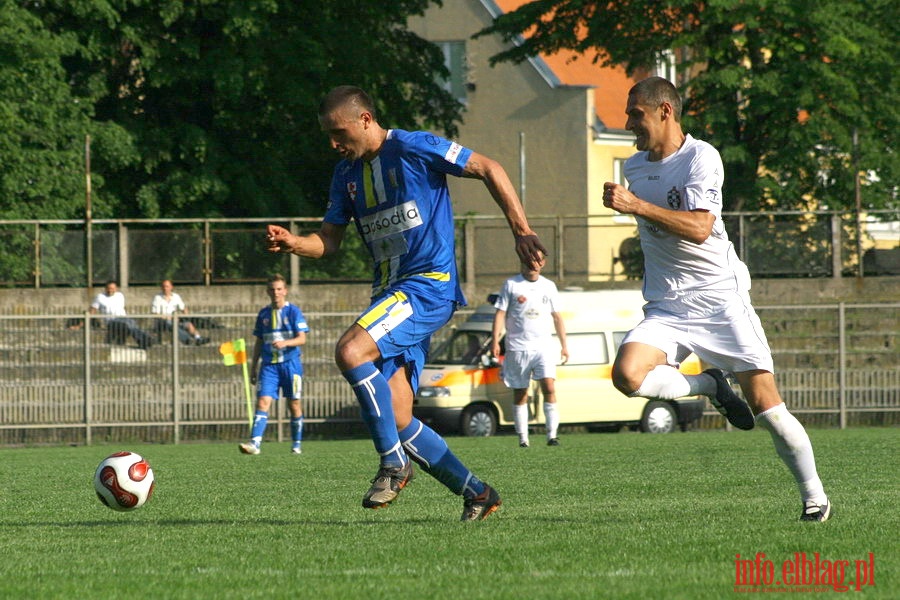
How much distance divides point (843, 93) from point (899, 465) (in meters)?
20.7

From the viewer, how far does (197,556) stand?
6152 mm

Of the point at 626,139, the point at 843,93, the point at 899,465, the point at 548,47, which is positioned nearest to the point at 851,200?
the point at 843,93

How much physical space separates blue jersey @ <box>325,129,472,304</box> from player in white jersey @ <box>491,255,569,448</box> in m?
10.3

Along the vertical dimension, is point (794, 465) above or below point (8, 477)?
above

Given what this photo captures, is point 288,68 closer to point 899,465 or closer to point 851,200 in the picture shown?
point 851,200

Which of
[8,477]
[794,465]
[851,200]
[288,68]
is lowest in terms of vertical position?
[8,477]

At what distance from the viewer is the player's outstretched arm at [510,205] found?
276 inches

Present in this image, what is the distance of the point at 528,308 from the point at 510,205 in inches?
428

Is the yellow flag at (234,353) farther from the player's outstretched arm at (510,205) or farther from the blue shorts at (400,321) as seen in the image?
the player's outstretched arm at (510,205)

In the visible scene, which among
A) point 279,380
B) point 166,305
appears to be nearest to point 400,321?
point 279,380

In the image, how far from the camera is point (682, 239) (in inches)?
283

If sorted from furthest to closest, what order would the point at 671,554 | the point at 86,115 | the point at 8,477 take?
the point at 86,115
the point at 8,477
the point at 671,554

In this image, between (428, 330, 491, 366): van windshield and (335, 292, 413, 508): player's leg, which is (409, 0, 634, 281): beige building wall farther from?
(335, 292, 413, 508): player's leg

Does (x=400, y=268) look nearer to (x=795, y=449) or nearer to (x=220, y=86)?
(x=795, y=449)
